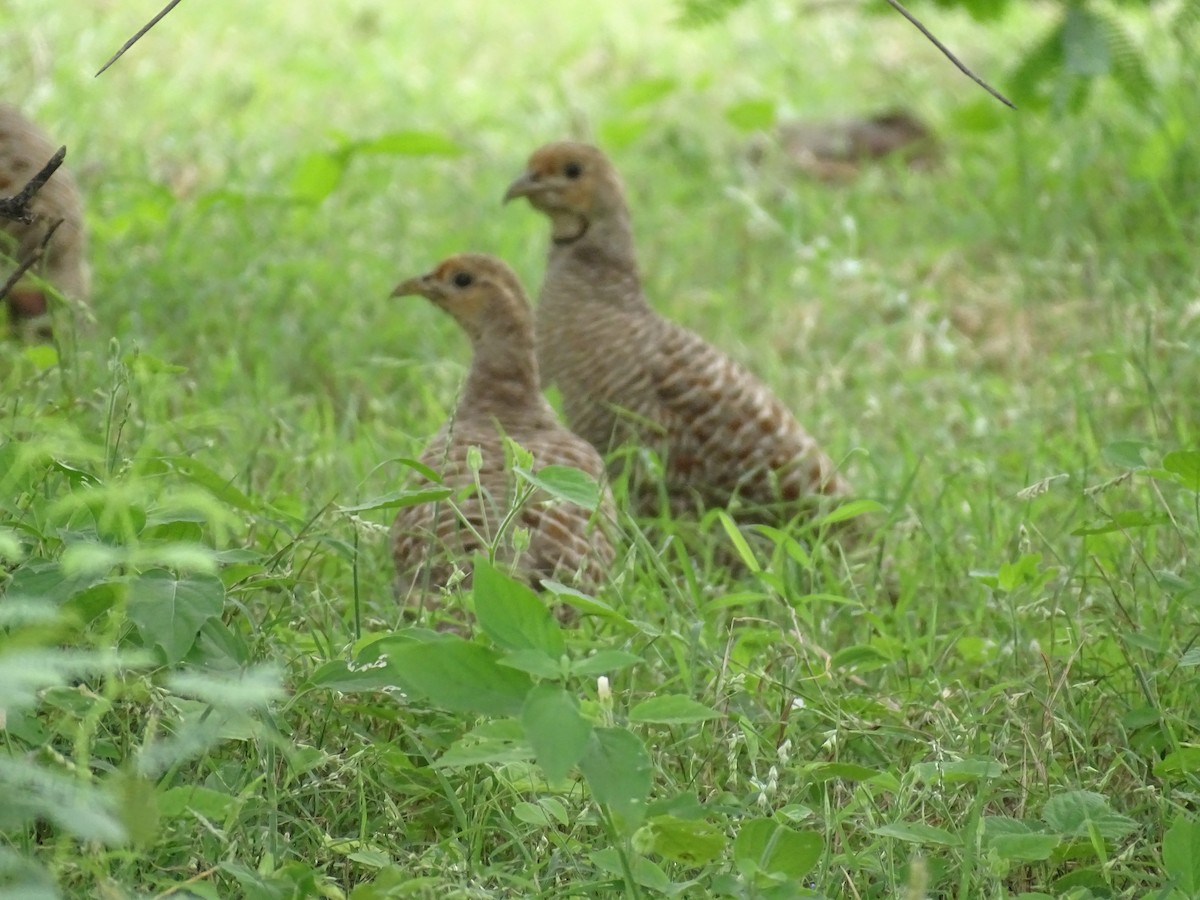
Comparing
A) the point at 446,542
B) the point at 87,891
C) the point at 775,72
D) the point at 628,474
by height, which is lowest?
the point at 775,72

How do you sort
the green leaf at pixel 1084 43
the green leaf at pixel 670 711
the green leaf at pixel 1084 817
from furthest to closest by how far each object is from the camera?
1. the green leaf at pixel 1084 43
2. the green leaf at pixel 1084 817
3. the green leaf at pixel 670 711

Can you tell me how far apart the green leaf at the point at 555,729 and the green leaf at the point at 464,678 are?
0.08 m

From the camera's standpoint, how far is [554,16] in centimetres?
992

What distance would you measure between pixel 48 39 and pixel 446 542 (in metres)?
5.40

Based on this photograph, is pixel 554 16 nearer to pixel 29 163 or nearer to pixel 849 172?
pixel 849 172

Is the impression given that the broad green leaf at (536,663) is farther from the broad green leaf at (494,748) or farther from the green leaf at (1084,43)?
the green leaf at (1084,43)

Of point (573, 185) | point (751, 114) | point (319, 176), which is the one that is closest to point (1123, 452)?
point (573, 185)

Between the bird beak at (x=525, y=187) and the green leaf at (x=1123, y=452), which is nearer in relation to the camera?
the green leaf at (x=1123, y=452)

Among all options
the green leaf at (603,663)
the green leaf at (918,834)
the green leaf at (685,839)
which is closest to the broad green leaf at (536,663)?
the green leaf at (603,663)

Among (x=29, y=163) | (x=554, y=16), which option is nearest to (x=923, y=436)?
(x=29, y=163)

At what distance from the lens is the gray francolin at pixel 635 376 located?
4277 millimetres

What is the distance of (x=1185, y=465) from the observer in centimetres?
273

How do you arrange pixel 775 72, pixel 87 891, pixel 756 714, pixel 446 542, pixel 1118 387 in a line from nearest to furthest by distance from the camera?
pixel 87 891
pixel 756 714
pixel 446 542
pixel 1118 387
pixel 775 72

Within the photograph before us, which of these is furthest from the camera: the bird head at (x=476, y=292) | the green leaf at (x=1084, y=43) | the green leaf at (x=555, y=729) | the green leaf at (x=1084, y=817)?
the green leaf at (x=1084, y=43)
